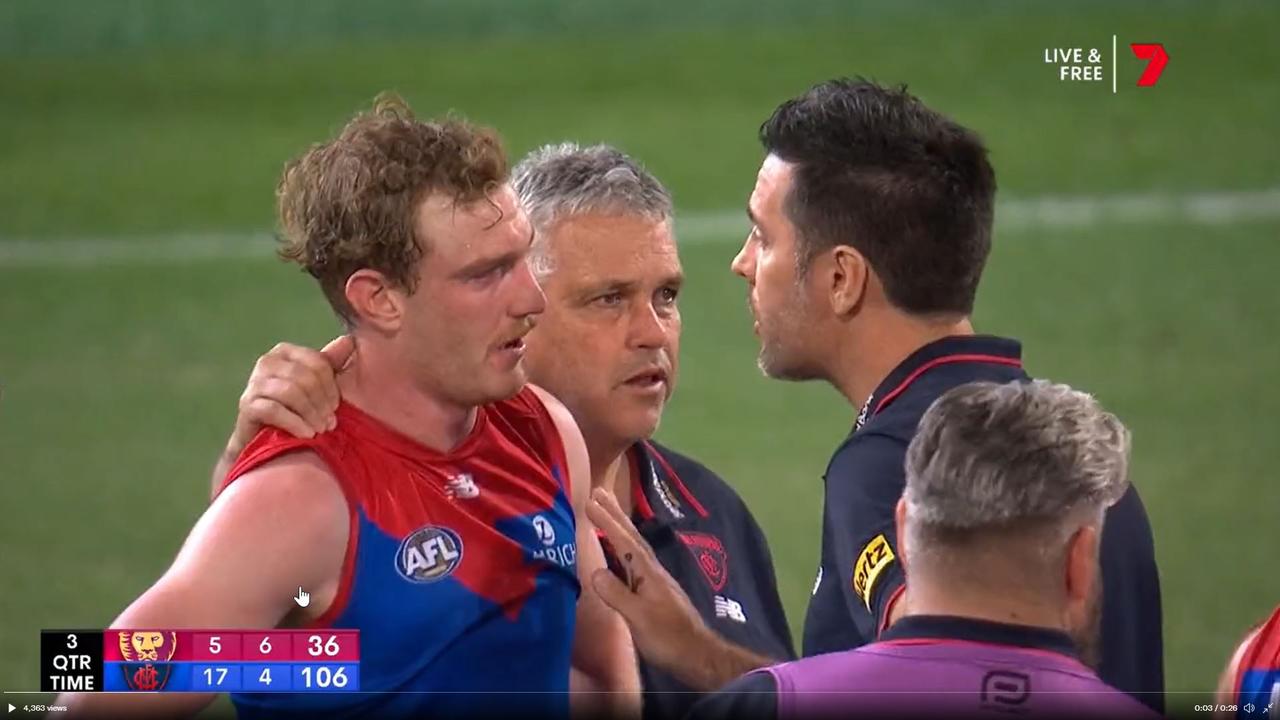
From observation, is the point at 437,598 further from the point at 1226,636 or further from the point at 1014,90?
the point at 1014,90

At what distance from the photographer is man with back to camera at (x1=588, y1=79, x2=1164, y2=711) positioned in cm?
386

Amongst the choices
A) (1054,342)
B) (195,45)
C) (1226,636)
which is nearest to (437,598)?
(1226,636)

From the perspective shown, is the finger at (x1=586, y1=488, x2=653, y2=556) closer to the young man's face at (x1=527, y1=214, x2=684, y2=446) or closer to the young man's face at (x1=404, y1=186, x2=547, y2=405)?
the young man's face at (x1=527, y1=214, x2=684, y2=446)

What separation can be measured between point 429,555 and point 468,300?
47 cm

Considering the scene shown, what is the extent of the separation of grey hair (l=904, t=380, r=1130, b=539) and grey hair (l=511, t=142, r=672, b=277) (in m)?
1.32

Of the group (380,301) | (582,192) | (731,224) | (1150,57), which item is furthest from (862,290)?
(731,224)

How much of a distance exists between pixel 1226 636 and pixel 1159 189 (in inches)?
307

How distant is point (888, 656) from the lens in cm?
310

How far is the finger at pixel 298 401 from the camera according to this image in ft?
11.5

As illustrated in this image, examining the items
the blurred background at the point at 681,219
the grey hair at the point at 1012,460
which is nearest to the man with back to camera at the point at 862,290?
the grey hair at the point at 1012,460

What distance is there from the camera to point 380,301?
11.9ft

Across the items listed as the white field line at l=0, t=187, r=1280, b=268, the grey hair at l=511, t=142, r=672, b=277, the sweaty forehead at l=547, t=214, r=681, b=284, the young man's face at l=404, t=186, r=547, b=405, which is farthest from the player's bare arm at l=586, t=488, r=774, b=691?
the white field line at l=0, t=187, r=1280, b=268

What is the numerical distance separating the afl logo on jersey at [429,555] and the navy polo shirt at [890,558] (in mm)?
733

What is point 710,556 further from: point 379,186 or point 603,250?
point 379,186
